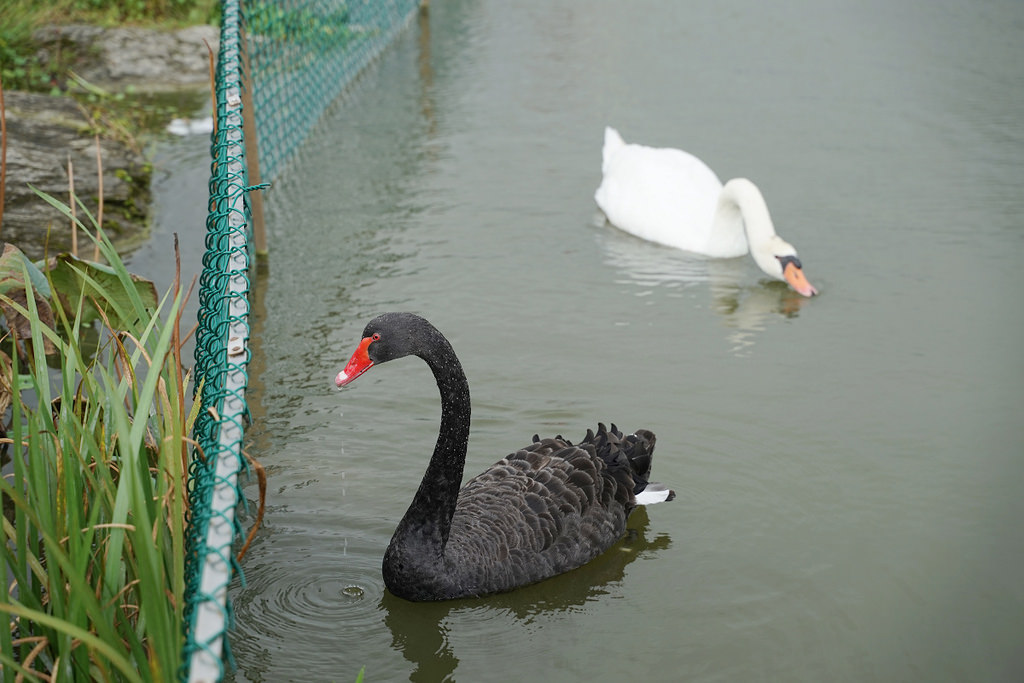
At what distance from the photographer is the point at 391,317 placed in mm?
3383

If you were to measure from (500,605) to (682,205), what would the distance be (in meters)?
3.57

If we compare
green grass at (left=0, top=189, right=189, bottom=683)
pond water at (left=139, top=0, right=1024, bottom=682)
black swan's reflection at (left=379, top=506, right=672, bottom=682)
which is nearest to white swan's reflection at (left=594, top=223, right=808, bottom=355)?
pond water at (left=139, top=0, right=1024, bottom=682)

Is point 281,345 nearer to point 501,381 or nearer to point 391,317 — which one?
point 501,381

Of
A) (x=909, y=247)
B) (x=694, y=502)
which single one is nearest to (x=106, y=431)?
(x=694, y=502)

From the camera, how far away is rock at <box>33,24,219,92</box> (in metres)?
8.88

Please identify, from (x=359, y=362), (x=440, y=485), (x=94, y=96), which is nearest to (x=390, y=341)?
(x=359, y=362)

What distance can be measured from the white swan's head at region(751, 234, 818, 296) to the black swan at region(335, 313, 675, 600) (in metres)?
2.10

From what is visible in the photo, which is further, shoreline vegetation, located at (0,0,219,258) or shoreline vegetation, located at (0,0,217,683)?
shoreline vegetation, located at (0,0,219,258)

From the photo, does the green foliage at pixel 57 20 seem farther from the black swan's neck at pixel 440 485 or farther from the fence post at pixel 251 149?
the black swan's neck at pixel 440 485

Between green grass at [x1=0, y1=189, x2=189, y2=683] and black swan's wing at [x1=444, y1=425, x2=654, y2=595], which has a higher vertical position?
green grass at [x1=0, y1=189, x2=189, y2=683]

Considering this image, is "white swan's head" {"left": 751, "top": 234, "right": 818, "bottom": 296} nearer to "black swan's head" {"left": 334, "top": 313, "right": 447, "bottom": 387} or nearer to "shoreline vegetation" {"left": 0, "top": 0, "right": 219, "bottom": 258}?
"black swan's head" {"left": 334, "top": 313, "right": 447, "bottom": 387}

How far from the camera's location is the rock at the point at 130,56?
8.88 meters

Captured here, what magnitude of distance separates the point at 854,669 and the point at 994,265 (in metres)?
3.65

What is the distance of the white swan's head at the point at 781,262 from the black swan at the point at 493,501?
210cm
